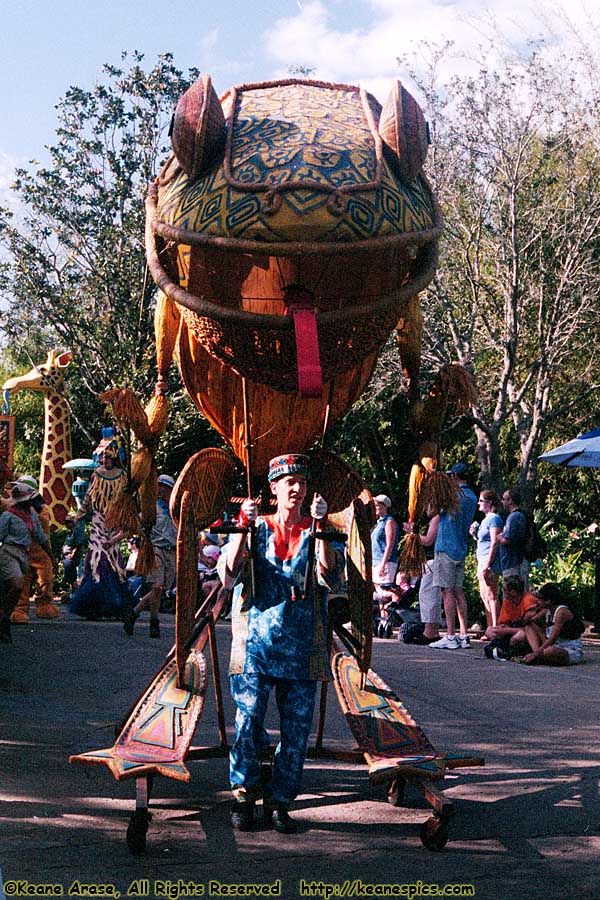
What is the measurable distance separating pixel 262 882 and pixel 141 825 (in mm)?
627

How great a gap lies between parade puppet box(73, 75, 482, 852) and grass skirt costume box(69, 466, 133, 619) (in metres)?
7.22

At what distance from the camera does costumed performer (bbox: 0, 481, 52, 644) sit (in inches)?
383

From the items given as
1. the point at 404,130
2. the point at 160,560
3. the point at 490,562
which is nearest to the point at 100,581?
the point at 160,560

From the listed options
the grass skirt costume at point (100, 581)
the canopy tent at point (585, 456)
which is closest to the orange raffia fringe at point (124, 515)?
the grass skirt costume at point (100, 581)

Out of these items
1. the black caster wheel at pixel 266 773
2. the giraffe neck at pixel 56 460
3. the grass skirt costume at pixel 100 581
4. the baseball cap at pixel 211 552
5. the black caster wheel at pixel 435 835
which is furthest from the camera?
the giraffe neck at pixel 56 460

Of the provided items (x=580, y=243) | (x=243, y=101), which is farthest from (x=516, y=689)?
(x=580, y=243)

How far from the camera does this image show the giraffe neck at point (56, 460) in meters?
22.1

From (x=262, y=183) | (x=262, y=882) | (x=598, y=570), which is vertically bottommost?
(x=262, y=882)

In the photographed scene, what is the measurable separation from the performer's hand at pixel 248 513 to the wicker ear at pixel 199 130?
1.49 metres

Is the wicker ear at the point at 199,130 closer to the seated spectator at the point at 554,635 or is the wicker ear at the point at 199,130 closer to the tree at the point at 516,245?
the seated spectator at the point at 554,635

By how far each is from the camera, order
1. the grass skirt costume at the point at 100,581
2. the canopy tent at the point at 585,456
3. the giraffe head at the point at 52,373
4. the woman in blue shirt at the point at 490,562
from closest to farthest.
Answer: the woman in blue shirt at the point at 490,562
the canopy tent at the point at 585,456
the grass skirt costume at the point at 100,581
the giraffe head at the point at 52,373

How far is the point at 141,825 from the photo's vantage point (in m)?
4.57

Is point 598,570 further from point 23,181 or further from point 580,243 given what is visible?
point 23,181

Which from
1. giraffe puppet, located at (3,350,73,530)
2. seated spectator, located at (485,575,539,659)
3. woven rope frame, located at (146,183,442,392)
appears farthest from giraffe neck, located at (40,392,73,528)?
woven rope frame, located at (146,183,442,392)
